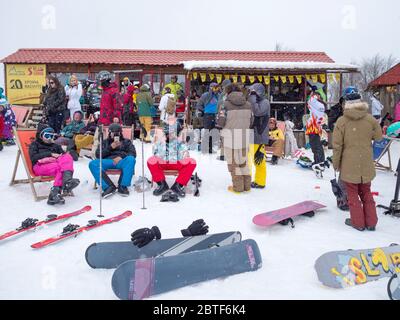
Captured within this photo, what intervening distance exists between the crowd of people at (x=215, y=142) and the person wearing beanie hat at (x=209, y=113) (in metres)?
0.02

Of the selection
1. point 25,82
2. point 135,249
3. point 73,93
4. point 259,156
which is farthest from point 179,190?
point 25,82

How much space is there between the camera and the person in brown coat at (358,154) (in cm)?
455

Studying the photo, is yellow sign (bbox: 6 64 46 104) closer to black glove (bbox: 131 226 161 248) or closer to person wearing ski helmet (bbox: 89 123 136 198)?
person wearing ski helmet (bbox: 89 123 136 198)

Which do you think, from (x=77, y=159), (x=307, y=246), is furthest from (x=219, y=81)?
(x=307, y=246)

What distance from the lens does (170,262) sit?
3.17 m

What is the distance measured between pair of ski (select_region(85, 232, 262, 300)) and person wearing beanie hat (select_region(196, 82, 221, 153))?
630 cm

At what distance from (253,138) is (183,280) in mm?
3644

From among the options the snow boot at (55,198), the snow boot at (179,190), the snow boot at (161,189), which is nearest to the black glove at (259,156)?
the snow boot at (179,190)

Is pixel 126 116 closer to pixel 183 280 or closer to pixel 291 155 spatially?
pixel 291 155

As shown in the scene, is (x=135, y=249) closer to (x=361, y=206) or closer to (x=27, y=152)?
(x=361, y=206)

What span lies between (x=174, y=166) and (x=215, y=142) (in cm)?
445

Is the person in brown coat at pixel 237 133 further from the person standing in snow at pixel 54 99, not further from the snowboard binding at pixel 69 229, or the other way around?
the person standing in snow at pixel 54 99

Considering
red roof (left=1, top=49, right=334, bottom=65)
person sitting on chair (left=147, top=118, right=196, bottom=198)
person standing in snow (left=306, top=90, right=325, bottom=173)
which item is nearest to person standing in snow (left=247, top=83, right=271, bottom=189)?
person sitting on chair (left=147, top=118, right=196, bottom=198)
